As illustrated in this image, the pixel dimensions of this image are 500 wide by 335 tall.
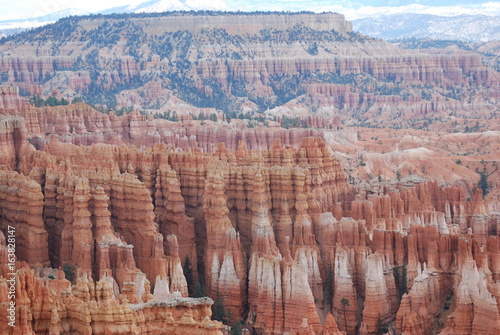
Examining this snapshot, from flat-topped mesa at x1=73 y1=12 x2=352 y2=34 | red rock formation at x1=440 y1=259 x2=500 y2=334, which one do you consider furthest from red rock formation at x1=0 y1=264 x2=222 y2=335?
flat-topped mesa at x1=73 y1=12 x2=352 y2=34

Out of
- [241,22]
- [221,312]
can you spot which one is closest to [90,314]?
[221,312]

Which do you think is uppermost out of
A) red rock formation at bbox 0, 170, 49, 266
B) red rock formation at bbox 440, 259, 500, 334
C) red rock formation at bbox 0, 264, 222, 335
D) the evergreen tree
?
red rock formation at bbox 0, 264, 222, 335

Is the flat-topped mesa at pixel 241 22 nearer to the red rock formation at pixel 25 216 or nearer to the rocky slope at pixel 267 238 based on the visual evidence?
the rocky slope at pixel 267 238

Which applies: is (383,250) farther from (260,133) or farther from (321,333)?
(260,133)

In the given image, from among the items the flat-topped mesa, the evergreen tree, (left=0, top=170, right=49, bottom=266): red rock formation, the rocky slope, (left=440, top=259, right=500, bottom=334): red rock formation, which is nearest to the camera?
(left=440, top=259, right=500, bottom=334): red rock formation

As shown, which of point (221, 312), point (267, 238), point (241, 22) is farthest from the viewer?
point (241, 22)

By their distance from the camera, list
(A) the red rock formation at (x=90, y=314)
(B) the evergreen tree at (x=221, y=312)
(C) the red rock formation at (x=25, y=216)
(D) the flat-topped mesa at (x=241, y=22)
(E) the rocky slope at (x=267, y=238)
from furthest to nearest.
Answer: (D) the flat-topped mesa at (x=241, y=22), (C) the red rock formation at (x=25, y=216), (B) the evergreen tree at (x=221, y=312), (E) the rocky slope at (x=267, y=238), (A) the red rock formation at (x=90, y=314)

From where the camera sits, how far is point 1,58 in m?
158

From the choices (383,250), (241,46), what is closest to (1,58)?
(241,46)

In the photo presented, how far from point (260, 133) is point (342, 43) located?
8830cm

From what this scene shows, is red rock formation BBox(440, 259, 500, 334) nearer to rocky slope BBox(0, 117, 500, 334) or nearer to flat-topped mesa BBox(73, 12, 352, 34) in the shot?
rocky slope BBox(0, 117, 500, 334)

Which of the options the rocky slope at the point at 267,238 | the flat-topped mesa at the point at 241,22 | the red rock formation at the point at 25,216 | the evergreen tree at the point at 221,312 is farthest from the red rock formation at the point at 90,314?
the flat-topped mesa at the point at 241,22

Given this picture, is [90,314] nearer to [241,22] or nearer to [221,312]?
[221,312]

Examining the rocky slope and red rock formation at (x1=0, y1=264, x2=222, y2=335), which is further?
the rocky slope
